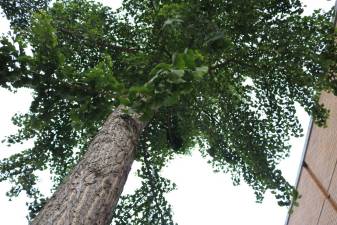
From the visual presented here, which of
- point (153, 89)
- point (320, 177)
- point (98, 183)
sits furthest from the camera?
point (320, 177)

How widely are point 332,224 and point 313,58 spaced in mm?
4410

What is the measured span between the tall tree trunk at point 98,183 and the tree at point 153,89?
0.01 meters

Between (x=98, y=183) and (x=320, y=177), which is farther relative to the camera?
(x=320, y=177)

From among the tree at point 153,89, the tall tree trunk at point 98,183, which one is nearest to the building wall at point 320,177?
the tree at point 153,89

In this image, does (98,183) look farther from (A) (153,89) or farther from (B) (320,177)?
(B) (320,177)

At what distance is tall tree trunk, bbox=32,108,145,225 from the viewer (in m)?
3.38

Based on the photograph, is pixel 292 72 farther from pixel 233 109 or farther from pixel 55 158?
pixel 55 158

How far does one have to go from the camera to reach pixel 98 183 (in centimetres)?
386

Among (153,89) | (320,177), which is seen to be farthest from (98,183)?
(320,177)

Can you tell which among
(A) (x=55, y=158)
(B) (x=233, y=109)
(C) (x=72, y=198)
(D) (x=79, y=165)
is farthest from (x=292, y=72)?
(A) (x=55, y=158)

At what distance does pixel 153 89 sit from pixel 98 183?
1.70 m

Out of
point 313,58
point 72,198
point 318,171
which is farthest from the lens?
point 318,171

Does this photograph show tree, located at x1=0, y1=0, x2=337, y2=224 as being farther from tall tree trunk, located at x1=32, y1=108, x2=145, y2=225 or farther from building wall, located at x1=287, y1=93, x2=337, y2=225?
building wall, located at x1=287, y1=93, x2=337, y2=225

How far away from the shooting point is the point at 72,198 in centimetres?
357
